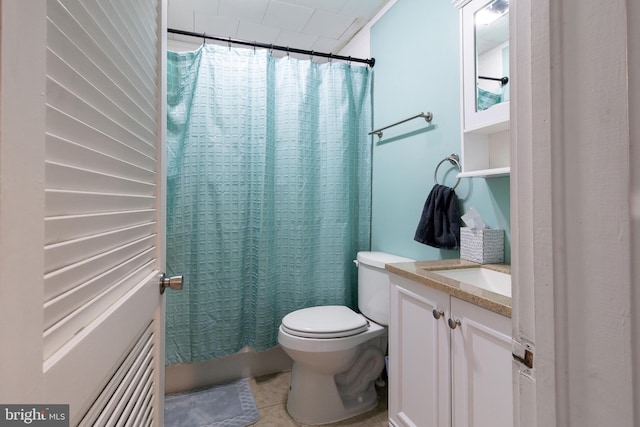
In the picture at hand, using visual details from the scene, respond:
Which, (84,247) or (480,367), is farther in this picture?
(480,367)

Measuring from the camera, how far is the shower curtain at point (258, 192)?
1.68 m

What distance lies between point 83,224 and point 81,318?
133 mm

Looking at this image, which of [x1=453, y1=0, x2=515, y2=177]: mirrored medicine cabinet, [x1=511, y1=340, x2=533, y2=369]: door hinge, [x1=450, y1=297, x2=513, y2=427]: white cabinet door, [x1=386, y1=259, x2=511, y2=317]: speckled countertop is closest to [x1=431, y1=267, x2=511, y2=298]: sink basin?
[x1=386, y1=259, x2=511, y2=317]: speckled countertop

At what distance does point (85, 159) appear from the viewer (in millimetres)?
447

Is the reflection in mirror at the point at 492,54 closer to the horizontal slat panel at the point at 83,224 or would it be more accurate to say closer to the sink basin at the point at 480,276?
the sink basin at the point at 480,276

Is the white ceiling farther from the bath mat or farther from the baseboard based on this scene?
the bath mat

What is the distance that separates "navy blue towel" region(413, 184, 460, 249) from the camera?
1380mm

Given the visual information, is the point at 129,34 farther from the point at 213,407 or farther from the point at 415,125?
the point at 213,407

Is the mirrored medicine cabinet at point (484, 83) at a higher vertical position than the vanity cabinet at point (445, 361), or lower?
higher

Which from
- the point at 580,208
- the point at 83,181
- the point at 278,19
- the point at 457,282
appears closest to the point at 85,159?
the point at 83,181

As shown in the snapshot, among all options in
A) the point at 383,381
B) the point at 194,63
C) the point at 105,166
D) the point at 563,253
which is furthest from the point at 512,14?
the point at 383,381

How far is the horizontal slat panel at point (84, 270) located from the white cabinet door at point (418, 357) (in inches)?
35.9

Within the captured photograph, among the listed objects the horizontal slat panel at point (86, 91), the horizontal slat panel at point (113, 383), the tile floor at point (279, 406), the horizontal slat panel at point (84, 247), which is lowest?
the tile floor at point (279, 406)

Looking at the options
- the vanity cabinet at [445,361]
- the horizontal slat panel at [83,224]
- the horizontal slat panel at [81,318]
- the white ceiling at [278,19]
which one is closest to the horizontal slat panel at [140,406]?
the horizontal slat panel at [81,318]
